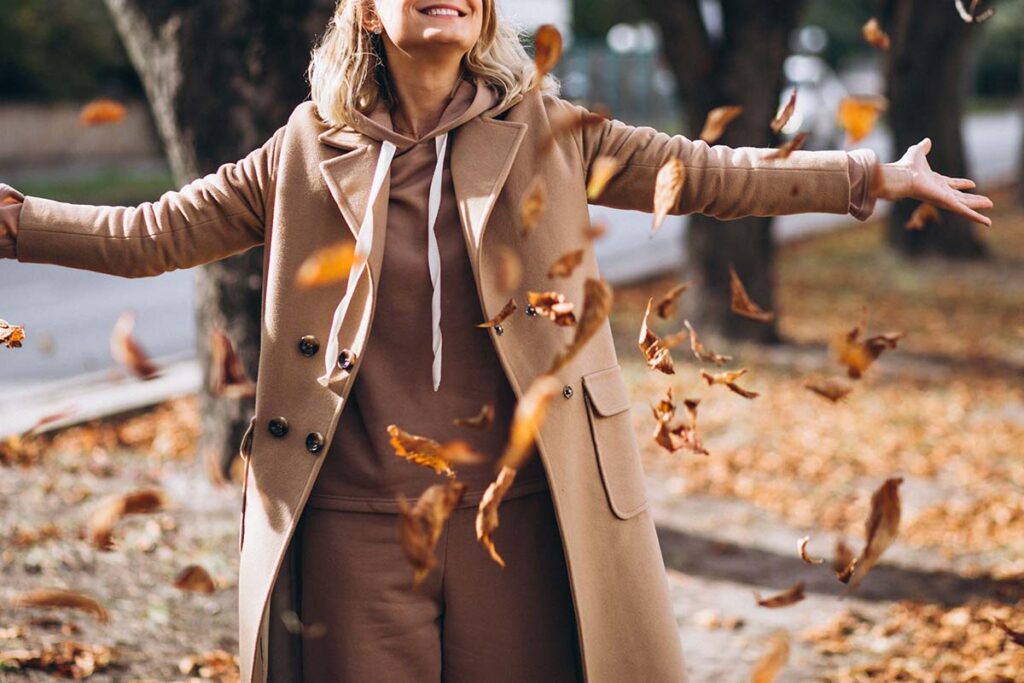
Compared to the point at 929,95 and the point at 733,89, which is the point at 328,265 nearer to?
the point at 733,89

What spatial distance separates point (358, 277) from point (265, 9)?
9.64 ft

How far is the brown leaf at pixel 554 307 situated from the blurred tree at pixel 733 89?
594cm

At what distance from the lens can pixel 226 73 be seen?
4.86 meters

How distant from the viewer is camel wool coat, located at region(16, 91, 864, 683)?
2295 mm

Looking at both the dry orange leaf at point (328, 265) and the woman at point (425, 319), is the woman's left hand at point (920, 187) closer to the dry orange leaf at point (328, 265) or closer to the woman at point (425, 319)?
the woman at point (425, 319)

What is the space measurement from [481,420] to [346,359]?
29 centimetres

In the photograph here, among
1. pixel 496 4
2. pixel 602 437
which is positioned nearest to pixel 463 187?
pixel 496 4

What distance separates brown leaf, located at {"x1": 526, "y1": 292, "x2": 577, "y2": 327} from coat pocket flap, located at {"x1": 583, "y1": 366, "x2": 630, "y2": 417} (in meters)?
0.15

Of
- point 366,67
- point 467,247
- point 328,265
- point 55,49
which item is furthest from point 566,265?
point 55,49

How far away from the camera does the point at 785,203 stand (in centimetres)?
237

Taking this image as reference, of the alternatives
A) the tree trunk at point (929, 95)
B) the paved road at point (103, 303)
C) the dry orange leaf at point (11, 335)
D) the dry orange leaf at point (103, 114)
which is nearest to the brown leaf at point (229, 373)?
the dry orange leaf at point (103, 114)

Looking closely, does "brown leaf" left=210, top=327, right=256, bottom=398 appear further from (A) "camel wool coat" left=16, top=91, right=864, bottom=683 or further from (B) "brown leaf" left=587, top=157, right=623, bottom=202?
(B) "brown leaf" left=587, top=157, right=623, bottom=202

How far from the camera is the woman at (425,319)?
2293 millimetres

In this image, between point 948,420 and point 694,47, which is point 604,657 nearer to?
point 948,420
